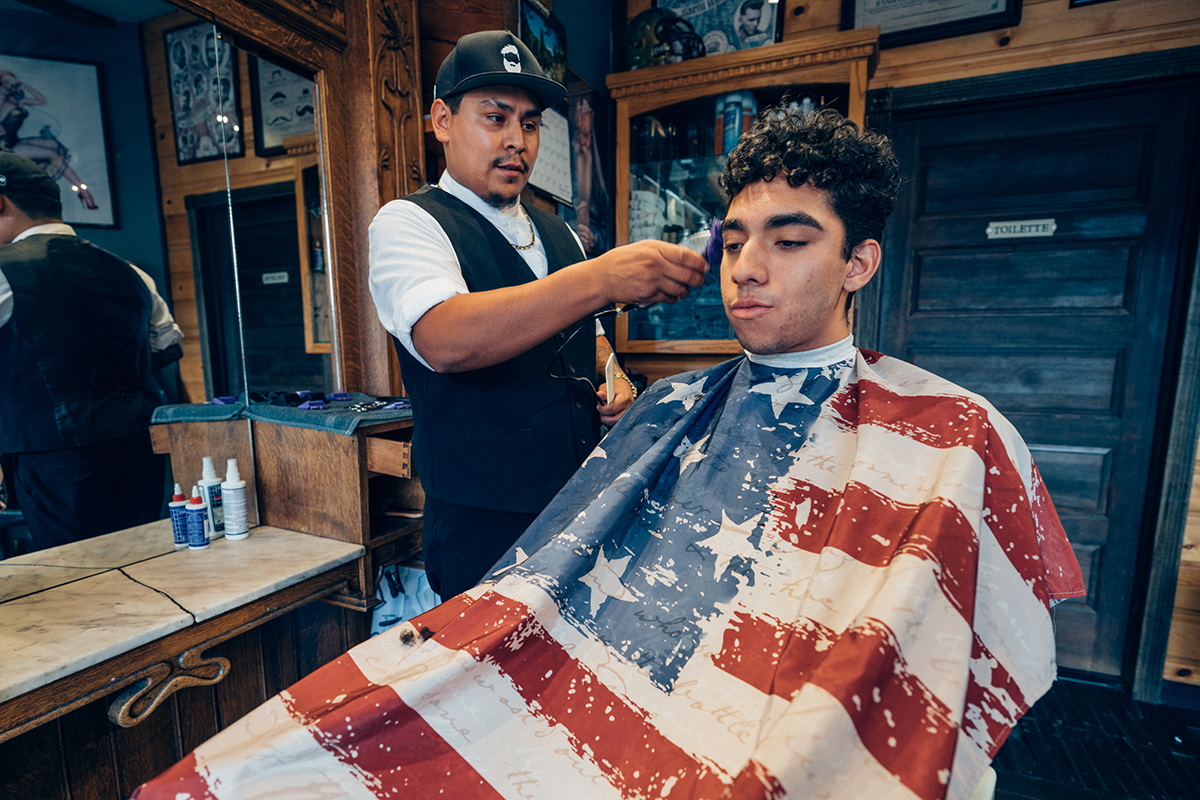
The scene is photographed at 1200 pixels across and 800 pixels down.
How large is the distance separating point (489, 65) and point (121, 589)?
53.6 inches

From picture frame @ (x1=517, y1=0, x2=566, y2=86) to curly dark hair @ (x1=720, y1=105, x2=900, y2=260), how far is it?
46.6 inches

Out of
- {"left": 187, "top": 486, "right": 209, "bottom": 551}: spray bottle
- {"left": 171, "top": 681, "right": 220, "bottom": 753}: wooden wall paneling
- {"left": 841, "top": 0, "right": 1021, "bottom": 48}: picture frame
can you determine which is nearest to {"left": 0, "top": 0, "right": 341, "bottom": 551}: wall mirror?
{"left": 187, "top": 486, "right": 209, "bottom": 551}: spray bottle

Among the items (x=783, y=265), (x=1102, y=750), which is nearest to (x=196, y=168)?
(x=783, y=265)

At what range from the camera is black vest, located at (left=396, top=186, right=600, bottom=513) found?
117 cm

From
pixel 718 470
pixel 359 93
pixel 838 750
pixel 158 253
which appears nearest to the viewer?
pixel 838 750

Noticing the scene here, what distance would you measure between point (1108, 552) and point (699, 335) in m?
1.93

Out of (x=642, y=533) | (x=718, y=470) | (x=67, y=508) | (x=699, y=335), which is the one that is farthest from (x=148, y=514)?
(x=699, y=335)

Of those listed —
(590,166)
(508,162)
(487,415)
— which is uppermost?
A: (590,166)

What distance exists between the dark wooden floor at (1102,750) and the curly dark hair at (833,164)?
74.5 inches

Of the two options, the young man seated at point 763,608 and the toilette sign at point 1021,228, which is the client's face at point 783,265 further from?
the toilette sign at point 1021,228

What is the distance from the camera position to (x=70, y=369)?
3.75 ft

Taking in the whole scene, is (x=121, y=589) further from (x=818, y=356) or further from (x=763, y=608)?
(x=818, y=356)

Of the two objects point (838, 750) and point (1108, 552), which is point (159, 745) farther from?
point (1108, 552)

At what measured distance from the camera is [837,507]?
35.4 inches
